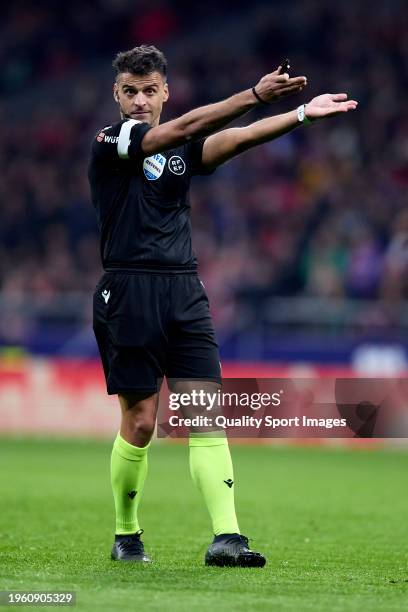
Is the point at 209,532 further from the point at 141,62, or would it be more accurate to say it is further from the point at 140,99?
the point at 141,62

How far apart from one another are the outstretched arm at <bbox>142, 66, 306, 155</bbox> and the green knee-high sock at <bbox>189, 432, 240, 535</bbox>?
1.35 meters

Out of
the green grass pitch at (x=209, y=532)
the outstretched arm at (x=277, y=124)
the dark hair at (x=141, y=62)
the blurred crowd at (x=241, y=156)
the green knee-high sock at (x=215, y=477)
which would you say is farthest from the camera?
the blurred crowd at (x=241, y=156)

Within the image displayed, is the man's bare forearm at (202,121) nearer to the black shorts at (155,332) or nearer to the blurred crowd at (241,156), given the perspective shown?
the black shorts at (155,332)

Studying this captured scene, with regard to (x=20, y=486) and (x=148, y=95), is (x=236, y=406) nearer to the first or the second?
(x=148, y=95)

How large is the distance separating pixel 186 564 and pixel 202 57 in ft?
52.8

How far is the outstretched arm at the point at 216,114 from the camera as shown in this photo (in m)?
5.22

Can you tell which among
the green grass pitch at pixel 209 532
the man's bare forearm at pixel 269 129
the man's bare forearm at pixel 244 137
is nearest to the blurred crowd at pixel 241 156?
the green grass pitch at pixel 209 532

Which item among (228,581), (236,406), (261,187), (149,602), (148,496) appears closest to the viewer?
(149,602)

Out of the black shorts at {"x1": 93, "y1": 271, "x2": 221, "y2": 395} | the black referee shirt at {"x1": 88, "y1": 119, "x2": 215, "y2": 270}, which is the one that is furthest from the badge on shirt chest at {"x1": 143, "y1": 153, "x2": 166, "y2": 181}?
the black shorts at {"x1": 93, "y1": 271, "x2": 221, "y2": 395}

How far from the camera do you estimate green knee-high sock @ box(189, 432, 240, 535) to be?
579 cm

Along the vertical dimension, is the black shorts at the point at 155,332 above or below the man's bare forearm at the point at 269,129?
below

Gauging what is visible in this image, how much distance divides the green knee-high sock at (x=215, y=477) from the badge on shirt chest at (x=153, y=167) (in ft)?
3.88

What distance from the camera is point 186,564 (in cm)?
591

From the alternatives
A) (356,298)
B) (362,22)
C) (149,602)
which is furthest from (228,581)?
(362,22)
